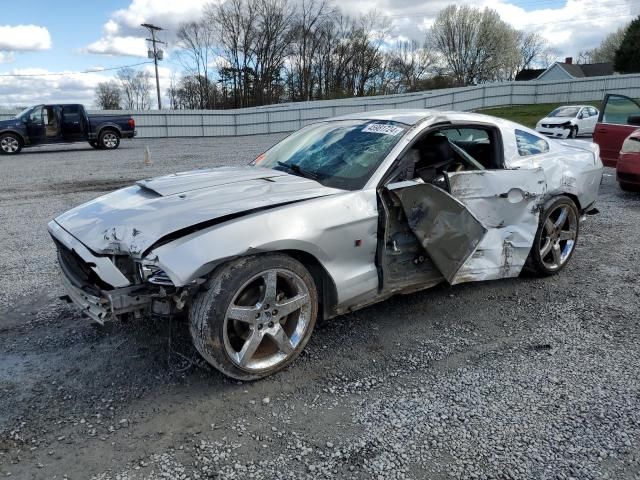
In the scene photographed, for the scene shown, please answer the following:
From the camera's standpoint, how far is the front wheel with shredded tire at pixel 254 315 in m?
2.77

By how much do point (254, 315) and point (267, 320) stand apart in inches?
4.1

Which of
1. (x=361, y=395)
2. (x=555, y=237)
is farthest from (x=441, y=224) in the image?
(x=555, y=237)

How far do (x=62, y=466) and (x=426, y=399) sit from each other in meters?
1.92

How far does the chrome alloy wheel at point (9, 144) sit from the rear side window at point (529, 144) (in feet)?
60.4

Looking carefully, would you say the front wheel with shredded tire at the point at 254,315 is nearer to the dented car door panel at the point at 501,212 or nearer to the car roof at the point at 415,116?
the dented car door panel at the point at 501,212

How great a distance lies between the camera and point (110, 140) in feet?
64.7

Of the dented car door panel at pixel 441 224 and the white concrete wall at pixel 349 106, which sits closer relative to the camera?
the dented car door panel at pixel 441 224

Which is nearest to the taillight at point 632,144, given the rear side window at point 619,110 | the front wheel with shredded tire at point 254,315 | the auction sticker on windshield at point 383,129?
the rear side window at point 619,110

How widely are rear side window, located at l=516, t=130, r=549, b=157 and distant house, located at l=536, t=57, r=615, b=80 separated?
212 feet

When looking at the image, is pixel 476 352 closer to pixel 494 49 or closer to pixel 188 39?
pixel 188 39

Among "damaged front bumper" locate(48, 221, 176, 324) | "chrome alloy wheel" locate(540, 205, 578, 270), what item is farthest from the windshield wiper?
"chrome alloy wheel" locate(540, 205, 578, 270)

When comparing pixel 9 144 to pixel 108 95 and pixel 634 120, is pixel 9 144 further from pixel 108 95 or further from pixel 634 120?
pixel 108 95

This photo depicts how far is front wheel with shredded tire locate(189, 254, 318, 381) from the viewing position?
9.09 ft

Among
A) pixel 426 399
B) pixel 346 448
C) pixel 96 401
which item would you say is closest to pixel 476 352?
pixel 426 399
